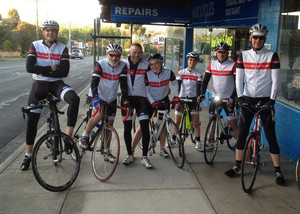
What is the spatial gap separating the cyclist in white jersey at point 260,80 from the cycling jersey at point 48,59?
8.13 ft

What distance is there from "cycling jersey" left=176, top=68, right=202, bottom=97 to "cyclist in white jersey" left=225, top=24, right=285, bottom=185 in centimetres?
149

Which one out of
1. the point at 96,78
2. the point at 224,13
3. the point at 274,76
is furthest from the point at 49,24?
the point at 224,13

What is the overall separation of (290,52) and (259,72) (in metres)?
1.72

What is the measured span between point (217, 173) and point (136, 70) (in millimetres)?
1993

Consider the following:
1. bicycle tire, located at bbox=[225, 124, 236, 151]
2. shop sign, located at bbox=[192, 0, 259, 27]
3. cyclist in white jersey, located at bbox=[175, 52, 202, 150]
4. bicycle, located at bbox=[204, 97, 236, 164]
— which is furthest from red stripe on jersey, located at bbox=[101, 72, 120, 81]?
shop sign, located at bbox=[192, 0, 259, 27]

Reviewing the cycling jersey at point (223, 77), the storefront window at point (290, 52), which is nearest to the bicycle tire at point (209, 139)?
the cycling jersey at point (223, 77)

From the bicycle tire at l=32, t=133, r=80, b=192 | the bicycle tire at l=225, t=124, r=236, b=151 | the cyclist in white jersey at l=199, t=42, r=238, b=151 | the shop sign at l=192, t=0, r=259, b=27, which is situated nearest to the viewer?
the bicycle tire at l=32, t=133, r=80, b=192

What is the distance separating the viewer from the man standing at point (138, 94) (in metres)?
4.95

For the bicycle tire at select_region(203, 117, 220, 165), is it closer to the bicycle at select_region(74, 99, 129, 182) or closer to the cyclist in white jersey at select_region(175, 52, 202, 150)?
the cyclist in white jersey at select_region(175, 52, 202, 150)

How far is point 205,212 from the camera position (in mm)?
3609

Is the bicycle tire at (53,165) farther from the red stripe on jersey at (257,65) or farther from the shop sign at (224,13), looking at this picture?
the shop sign at (224,13)

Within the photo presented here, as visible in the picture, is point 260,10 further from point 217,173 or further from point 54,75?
point 54,75

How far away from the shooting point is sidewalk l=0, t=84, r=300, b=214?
12.1ft

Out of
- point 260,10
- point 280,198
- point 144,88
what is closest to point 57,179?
point 144,88
